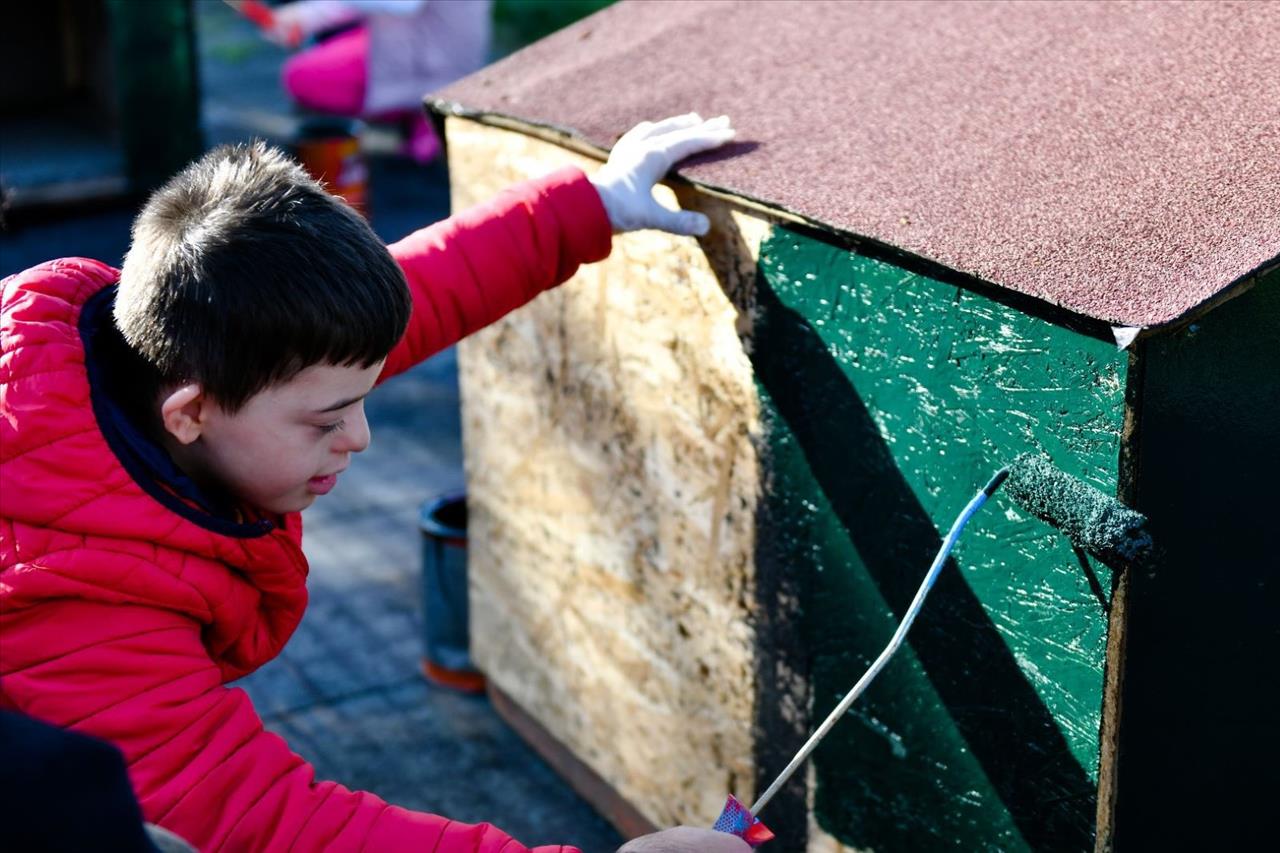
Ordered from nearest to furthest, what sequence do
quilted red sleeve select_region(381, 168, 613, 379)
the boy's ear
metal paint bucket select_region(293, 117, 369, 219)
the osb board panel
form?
the boy's ear → quilted red sleeve select_region(381, 168, 613, 379) → the osb board panel → metal paint bucket select_region(293, 117, 369, 219)

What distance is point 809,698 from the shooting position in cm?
241

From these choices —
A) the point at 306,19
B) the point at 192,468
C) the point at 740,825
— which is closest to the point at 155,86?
the point at 306,19

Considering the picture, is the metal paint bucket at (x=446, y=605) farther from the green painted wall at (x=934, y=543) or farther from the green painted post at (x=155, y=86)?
the green painted post at (x=155, y=86)

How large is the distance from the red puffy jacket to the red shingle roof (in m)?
0.95

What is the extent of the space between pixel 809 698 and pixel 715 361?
57cm

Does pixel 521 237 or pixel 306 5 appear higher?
pixel 306 5

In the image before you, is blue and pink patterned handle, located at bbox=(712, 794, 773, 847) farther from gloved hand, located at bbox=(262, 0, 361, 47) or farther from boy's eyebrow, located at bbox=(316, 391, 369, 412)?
gloved hand, located at bbox=(262, 0, 361, 47)

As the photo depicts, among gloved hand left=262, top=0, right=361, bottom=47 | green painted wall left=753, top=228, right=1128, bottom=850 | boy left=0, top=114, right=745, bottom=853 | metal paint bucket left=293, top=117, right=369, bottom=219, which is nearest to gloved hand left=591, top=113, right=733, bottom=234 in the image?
green painted wall left=753, top=228, right=1128, bottom=850

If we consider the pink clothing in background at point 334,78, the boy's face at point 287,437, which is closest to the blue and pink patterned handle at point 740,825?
the boy's face at point 287,437

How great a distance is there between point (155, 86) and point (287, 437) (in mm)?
5799

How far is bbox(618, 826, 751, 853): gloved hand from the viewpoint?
1.75 m

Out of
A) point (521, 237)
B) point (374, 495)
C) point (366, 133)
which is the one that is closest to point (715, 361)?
point (521, 237)

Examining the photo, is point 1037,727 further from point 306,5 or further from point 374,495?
point 306,5

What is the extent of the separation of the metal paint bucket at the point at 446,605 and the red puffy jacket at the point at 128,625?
1860mm
